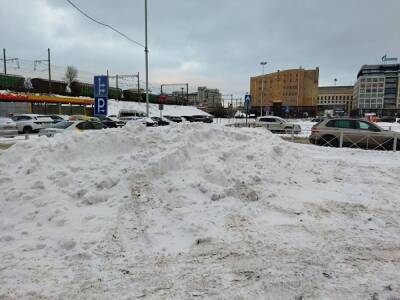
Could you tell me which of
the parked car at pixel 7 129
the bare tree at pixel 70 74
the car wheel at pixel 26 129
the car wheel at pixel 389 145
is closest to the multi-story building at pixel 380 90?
the bare tree at pixel 70 74

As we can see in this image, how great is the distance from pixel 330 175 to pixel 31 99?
39.9 m

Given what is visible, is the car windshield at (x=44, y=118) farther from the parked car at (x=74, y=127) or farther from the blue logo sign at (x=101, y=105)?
the blue logo sign at (x=101, y=105)

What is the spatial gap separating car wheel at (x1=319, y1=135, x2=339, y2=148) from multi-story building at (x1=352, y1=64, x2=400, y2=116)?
12984cm

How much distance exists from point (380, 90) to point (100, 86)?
146 m

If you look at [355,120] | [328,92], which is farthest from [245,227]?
[328,92]

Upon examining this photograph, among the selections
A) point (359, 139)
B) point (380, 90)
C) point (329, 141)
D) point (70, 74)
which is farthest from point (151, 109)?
point (380, 90)

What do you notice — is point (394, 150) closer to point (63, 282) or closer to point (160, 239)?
point (160, 239)

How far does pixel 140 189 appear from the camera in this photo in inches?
238

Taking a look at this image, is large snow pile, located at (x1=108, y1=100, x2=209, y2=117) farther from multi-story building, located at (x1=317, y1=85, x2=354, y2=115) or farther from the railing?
multi-story building, located at (x1=317, y1=85, x2=354, y2=115)

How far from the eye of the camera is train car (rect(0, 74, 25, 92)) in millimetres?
46156

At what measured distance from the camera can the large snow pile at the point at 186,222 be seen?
3.62 meters

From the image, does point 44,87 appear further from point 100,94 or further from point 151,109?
point 100,94

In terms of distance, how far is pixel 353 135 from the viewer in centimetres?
1570

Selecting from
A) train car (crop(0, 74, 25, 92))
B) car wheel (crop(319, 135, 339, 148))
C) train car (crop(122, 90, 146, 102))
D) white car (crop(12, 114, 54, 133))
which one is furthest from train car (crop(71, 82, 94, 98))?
car wheel (crop(319, 135, 339, 148))
